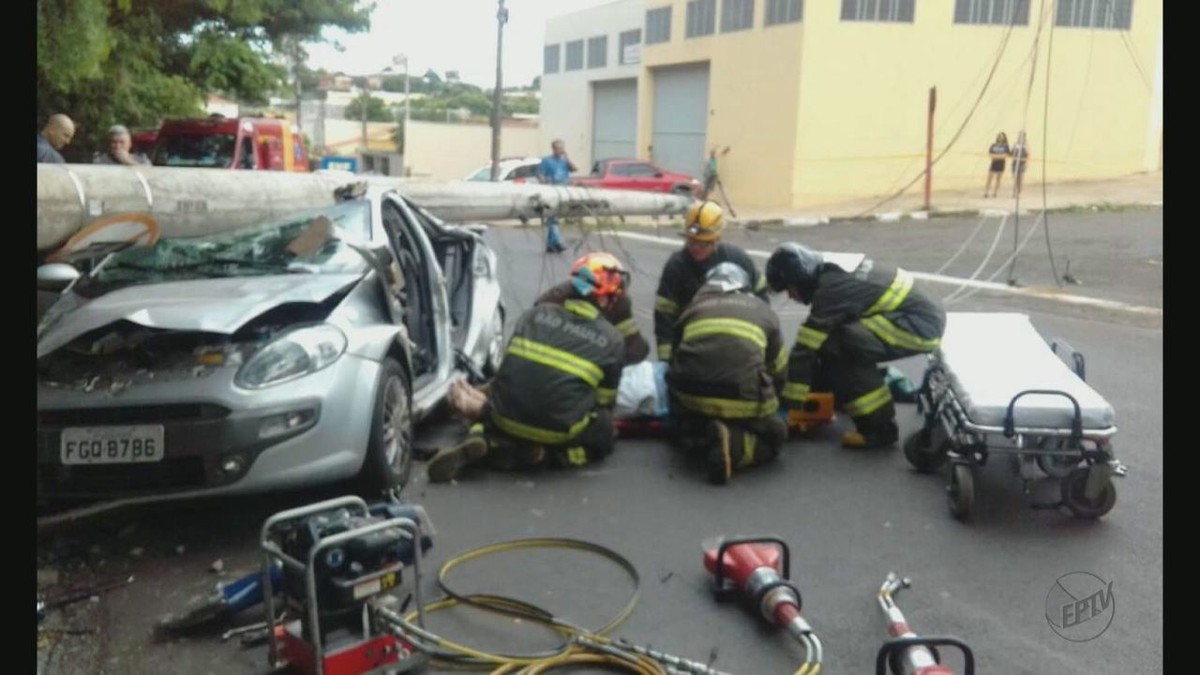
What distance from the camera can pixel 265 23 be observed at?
16000mm

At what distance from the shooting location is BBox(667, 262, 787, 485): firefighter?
222 inches

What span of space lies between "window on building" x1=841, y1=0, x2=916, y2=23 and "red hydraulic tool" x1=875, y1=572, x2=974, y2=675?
2409 centimetres

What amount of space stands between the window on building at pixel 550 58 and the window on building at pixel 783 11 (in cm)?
1561

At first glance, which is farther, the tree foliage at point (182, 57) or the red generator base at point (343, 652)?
the tree foliage at point (182, 57)

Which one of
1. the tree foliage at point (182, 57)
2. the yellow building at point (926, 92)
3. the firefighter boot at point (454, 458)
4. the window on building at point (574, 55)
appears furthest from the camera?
the window on building at point (574, 55)

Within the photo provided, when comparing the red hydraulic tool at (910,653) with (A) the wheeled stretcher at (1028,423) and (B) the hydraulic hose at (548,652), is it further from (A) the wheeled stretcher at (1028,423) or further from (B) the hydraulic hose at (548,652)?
(A) the wheeled stretcher at (1028,423)

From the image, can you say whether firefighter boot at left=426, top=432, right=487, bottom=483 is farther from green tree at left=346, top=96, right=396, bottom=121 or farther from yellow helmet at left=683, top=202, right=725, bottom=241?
green tree at left=346, top=96, right=396, bottom=121

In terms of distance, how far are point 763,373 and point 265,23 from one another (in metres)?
13.1

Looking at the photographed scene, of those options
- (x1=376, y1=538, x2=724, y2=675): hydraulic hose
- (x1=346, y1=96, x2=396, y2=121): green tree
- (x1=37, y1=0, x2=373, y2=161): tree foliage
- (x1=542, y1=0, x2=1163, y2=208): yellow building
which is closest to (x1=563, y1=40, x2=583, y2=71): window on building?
(x1=542, y1=0, x2=1163, y2=208): yellow building

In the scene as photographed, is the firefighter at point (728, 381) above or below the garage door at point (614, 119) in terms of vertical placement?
below

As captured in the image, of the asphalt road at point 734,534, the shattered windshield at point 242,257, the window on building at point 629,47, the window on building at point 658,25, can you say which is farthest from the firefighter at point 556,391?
the window on building at point 629,47

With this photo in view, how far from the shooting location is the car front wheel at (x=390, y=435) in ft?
15.6

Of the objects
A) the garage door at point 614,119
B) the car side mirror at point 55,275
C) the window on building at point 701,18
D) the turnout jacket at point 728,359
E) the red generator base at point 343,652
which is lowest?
the red generator base at point 343,652

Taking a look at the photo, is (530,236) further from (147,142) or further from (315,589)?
(315,589)
